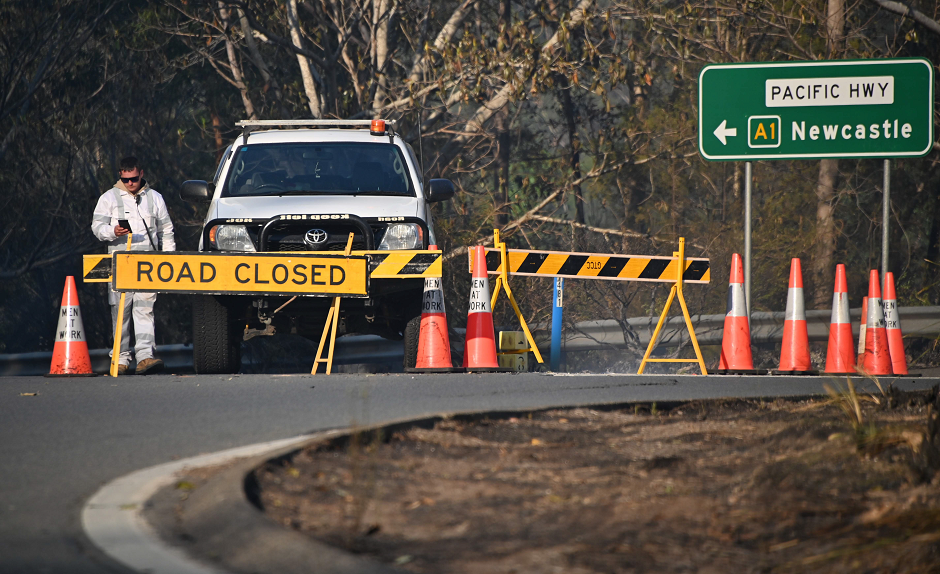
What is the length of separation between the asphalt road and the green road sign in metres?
3.11

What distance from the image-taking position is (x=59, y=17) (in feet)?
64.5

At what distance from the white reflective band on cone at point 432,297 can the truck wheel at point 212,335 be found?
1756mm

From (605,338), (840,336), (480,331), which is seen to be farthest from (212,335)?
(605,338)

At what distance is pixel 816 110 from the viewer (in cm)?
1238

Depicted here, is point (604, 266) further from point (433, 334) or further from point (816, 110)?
point (816, 110)

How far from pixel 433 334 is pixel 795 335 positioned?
3.36m

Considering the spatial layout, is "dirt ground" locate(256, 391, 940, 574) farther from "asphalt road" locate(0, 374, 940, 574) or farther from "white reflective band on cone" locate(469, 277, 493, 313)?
"white reflective band on cone" locate(469, 277, 493, 313)

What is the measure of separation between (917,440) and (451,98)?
608 inches

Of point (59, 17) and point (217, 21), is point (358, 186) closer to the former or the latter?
point (217, 21)

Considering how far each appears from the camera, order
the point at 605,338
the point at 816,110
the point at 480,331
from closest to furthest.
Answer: the point at 480,331 → the point at 816,110 → the point at 605,338

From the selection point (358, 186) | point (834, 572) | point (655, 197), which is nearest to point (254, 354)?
point (358, 186)

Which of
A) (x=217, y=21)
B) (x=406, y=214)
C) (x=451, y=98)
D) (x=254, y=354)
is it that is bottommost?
(x=254, y=354)

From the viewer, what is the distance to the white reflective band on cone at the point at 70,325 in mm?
10297

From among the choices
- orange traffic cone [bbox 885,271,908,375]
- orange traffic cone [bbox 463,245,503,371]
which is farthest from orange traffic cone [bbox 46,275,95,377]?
orange traffic cone [bbox 885,271,908,375]
